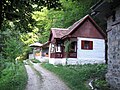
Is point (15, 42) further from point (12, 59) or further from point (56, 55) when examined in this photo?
point (56, 55)

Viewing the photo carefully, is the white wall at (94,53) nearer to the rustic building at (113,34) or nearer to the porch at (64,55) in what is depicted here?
the porch at (64,55)

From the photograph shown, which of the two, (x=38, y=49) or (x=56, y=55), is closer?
(x=56, y=55)

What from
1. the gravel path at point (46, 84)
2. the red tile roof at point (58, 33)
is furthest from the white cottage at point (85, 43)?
the gravel path at point (46, 84)

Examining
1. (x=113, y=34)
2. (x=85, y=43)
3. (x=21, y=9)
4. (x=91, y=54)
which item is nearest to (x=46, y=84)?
(x=113, y=34)

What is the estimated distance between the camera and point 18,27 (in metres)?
11.2

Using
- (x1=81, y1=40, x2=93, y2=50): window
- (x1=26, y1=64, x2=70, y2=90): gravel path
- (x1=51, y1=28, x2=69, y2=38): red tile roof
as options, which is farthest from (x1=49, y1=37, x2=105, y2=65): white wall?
(x1=26, y1=64, x2=70, y2=90): gravel path

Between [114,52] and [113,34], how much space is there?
0.85 m

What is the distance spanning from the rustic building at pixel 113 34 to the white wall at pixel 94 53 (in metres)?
16.8

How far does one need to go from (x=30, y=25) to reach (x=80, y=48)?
1925 cm

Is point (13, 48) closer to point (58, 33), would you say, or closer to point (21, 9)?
point (21, 9)

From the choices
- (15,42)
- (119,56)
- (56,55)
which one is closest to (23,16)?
(119,56)

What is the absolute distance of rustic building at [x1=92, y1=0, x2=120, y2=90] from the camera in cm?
1159

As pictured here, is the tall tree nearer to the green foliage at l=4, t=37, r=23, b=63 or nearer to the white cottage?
the green foliage at l=4, t=37, r=23, b=63

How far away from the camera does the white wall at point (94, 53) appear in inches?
1184
